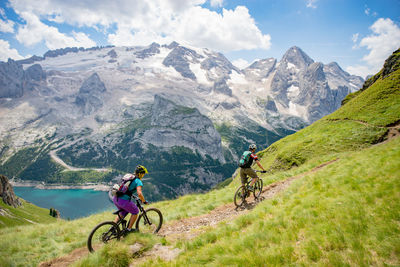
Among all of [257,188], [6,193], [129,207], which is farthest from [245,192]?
[6,193]

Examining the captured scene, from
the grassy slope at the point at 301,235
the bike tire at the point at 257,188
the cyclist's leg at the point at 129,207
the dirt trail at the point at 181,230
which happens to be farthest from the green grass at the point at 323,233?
the bike tire at the point at 257,188

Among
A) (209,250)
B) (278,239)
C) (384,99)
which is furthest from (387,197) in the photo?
(384,99)

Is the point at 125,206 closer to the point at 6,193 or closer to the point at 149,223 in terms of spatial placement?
the point at 149,223

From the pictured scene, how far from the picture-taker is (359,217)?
7.66m

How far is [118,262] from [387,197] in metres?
11.7

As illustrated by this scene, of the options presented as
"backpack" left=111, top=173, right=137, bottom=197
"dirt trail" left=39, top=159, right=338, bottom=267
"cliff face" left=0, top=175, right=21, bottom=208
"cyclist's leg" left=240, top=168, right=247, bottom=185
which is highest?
"cliff face" left=0, top=175, right=21, bottom=208

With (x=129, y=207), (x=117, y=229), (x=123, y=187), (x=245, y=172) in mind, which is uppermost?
(x=123, y=187)

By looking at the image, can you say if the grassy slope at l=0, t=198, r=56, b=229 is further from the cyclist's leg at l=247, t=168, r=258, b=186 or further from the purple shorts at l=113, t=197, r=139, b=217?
the cyclist's leg at l=247, t=168, r=258, b=186

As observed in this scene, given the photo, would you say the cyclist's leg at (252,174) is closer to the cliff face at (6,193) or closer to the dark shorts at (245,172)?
the dark shorts at (245,172)

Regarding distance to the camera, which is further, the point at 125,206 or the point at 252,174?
the point at 252,174


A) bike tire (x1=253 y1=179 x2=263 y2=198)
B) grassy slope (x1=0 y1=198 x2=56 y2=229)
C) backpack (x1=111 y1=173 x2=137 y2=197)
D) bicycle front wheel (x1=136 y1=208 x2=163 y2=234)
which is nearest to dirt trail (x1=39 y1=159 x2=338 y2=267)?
bike tire (x1=253 y1=179 x2=263 y2=198)

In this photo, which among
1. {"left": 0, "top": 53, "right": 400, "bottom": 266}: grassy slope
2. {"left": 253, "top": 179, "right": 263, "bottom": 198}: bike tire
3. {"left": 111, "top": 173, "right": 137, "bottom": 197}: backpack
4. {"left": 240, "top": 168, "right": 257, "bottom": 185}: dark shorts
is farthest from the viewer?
{"left": 253, "top": 179, "right": 263, "bottom": 198}: bike tire

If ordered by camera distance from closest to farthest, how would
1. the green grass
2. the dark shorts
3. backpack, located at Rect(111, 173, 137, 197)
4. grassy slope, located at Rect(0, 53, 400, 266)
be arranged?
the green grass < grassy slope, located at Rect(0, 53, 400, 266) < backpack, located at Rect(111, 173, 137, 197) < the dark shorts

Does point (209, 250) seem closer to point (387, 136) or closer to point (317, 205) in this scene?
point (317, 205)
